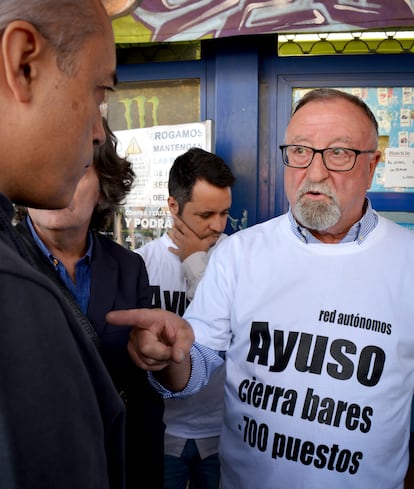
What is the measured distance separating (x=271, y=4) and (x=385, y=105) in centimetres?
96

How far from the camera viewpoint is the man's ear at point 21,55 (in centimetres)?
60

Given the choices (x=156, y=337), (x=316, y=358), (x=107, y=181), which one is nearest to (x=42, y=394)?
(x=156, y=337)

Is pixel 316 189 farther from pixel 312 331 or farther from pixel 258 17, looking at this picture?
pixel 258 17

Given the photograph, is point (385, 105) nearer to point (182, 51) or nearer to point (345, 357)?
point (182, 51)

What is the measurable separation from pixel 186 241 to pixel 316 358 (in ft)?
3.53

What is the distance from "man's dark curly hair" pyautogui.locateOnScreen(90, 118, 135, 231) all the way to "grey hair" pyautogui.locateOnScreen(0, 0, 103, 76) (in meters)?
1.01

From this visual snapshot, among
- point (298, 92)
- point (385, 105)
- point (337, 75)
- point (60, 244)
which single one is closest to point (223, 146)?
point (298, 92)

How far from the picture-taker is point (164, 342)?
4.10 feet

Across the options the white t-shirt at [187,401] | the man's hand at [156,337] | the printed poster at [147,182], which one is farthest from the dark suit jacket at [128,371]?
the printed poster at [147,182]

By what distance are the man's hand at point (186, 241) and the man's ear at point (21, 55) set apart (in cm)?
170

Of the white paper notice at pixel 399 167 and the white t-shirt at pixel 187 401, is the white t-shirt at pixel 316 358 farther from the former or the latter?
the white paper notice at pixel 399 167

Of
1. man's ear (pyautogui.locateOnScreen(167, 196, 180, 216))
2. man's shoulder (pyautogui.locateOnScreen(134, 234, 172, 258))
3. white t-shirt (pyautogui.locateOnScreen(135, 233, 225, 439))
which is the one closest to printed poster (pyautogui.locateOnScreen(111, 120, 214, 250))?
man's ear (pyautogui.locateOnScreen(167, 196, 180, 216))

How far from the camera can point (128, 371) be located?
1.53 meters

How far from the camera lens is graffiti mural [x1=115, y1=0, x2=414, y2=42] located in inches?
102
